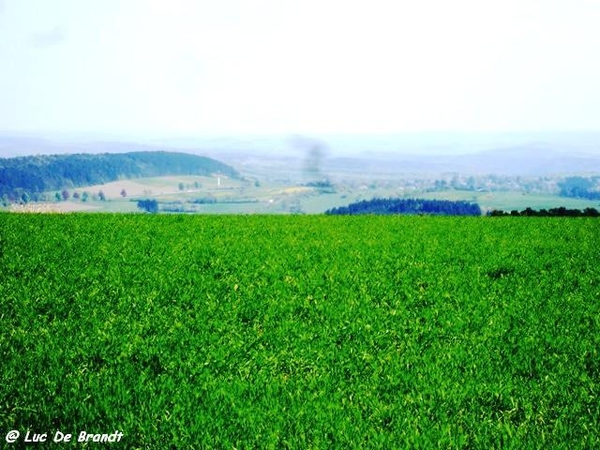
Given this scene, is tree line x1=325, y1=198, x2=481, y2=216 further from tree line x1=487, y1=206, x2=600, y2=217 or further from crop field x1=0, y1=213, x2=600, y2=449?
crop field x1=0, y1=213, x2=600, y2=449

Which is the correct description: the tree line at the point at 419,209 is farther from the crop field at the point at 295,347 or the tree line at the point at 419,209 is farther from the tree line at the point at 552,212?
the crop field at the point at 295,347

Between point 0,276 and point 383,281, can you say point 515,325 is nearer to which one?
point 383,281

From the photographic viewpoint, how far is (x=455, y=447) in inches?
225

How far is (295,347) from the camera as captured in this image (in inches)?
337

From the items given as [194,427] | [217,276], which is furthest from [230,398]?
[217,276]

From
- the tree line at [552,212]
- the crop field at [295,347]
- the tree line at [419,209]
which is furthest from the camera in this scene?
the tree line at [552,212]

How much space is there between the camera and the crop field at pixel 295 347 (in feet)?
20.0

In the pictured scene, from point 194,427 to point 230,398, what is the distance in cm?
80

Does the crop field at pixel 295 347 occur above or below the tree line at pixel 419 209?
above

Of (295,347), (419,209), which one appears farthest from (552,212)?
(295,347)

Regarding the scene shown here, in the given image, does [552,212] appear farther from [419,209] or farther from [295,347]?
[295,347]

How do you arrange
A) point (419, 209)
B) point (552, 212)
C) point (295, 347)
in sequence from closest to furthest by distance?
1. point (295, 347)
2. point (552, 212)
3. point (419, 209)

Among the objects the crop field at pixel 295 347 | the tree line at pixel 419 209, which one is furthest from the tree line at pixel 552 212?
the crop field at pixel 295 347

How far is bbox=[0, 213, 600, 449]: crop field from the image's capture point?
609 cm
